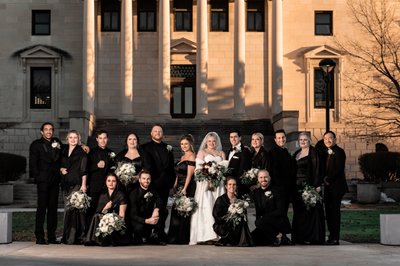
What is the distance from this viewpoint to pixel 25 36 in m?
50.2

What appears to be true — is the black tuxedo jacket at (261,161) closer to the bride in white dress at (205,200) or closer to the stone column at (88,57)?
the bride in white dress at (205,200)

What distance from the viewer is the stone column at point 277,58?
46.8m

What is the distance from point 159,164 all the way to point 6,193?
60.7ft

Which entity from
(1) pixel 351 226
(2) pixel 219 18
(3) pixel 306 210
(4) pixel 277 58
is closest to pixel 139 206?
(3) pixel 306 210

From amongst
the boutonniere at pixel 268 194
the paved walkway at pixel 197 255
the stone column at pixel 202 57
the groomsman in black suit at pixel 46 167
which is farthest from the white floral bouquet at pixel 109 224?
the stone column at pixel 202 57

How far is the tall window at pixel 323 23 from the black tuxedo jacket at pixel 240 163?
1365 inches

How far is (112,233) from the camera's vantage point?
16391 mm

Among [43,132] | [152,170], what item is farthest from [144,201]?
[43,132]

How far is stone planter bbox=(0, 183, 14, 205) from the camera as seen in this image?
34062 mm

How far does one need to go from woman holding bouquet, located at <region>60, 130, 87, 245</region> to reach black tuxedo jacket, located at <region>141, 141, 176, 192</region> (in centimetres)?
140

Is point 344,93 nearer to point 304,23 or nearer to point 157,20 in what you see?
point 304,23

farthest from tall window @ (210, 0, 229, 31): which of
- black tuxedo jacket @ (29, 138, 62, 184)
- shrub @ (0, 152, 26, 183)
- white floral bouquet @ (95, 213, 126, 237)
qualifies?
white floral bouquet @ (95, 213, 126, 237)

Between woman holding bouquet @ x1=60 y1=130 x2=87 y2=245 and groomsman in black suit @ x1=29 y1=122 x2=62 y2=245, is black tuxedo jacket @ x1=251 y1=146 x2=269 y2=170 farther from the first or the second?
groomsman in black suit @ x1=29 y1=122 x2=62 y2=245

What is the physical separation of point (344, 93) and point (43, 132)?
35.0 m
